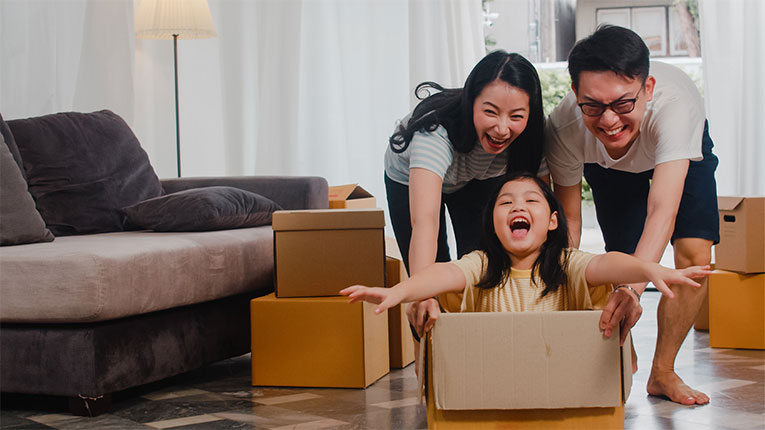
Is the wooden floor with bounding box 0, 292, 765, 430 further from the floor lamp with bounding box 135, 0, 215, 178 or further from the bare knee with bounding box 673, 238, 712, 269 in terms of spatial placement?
the floor lamp with bounding box 135, 0, 215, 178

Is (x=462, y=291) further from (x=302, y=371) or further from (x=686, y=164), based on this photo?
(x=302, y=371)

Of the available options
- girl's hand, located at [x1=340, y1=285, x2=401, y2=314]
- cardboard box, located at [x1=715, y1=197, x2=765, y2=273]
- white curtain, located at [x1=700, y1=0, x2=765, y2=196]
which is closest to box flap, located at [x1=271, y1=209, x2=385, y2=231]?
girl's hand, located at [x1=340, y1=285, x2=401, y2=314]

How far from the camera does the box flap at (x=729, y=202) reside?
103 inches

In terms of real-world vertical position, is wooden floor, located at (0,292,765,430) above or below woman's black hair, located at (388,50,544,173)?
below

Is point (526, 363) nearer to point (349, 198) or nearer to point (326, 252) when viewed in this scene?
point (326, 252)

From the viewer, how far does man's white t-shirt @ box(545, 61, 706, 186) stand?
1729 mm

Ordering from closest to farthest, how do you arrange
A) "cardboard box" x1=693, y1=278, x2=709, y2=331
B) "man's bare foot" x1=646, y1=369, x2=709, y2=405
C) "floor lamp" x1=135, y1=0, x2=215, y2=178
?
"man's bare foot" x1=646, y1=369, x2=709, y2=405, "cardboard box" x1=693, y1=278, x2=709, y2=331, "floor lamp" x1=135, y1=0, x2=215, y2=178

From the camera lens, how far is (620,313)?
4.28ft

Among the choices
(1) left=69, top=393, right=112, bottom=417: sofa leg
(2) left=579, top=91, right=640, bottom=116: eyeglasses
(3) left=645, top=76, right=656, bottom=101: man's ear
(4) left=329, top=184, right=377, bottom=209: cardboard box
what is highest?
(3) left=645, top=76, right=656, bottom=101: man's ear

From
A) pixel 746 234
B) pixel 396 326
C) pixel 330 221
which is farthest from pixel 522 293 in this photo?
pixel 746 234

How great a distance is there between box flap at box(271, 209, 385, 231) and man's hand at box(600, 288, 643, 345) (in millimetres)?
987

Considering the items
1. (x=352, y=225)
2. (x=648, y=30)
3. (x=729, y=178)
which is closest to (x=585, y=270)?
(x=352, y=225)

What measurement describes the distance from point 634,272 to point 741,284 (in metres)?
1.40

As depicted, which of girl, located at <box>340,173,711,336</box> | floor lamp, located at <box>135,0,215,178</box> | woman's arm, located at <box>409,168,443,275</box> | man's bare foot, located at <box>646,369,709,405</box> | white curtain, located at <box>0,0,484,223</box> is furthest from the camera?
white curtain, located at <box>0,0,484,223</box>
